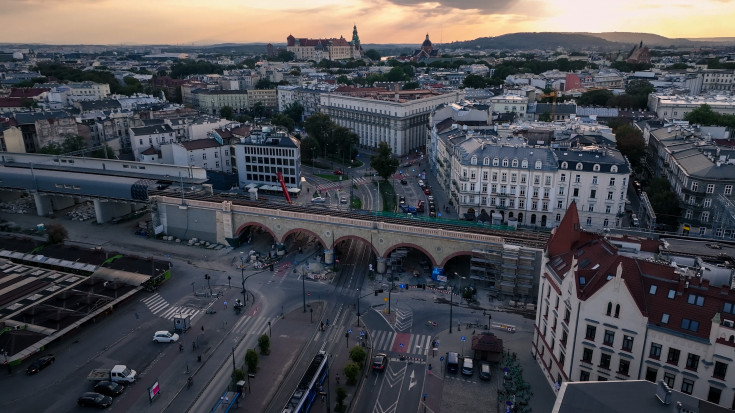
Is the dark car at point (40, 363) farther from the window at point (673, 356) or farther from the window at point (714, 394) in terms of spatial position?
the window at point (714, 394)

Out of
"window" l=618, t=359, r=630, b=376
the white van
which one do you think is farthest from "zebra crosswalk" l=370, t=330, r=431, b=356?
"window" l=618, t=359, r=630, b=376

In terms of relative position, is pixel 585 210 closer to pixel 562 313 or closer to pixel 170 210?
pixel 562 313

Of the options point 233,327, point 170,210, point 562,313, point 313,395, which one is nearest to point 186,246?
point 170,210

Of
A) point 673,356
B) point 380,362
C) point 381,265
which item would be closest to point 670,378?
point 673,356

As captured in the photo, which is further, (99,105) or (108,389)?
(99,105)

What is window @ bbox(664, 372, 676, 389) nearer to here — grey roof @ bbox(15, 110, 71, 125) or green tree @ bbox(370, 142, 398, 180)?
green tree @ bbox(370, 142, 398, 180)

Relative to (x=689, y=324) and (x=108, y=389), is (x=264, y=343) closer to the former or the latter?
(x=108, y=389)

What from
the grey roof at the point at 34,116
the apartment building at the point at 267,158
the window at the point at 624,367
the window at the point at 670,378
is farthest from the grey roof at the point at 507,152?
the grey roof at the point at 34,116
